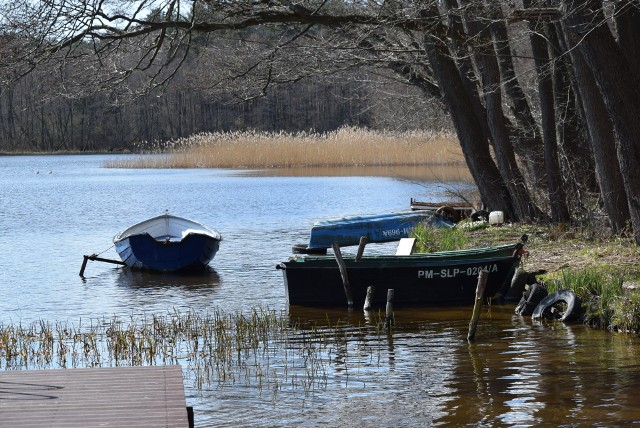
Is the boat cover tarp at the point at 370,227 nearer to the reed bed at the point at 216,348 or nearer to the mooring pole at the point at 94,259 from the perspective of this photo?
the mooring pole at the point at 94,259

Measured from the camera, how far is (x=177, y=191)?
3700 centimetres

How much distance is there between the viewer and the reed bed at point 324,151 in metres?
43.2

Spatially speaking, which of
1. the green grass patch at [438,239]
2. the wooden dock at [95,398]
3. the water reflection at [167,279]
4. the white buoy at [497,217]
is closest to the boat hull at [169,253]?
the water reflection at [167,279]

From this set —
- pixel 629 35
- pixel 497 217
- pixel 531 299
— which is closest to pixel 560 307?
pixel 531 299

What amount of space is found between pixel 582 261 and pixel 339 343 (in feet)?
12.8

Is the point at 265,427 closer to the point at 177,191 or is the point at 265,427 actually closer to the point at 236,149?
the point at 177,191

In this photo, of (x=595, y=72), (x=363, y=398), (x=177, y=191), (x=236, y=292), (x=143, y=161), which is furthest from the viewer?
(x=143, y=161)

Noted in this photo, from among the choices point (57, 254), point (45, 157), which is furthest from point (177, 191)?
point (45, 157)

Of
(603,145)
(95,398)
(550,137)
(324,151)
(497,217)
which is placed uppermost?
(324,151)

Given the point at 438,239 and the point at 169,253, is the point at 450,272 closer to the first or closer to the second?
the point at 438,239

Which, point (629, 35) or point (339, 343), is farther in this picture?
point (629, 35)

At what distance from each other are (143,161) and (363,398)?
148 feet

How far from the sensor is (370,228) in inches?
801

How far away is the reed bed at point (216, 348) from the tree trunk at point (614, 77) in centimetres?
363
